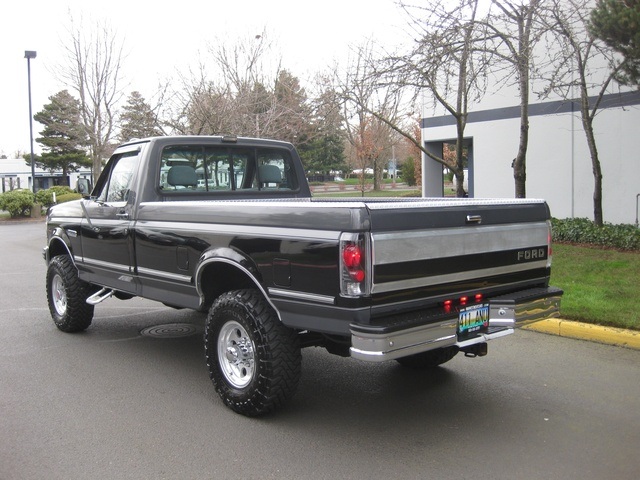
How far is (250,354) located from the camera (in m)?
4.79

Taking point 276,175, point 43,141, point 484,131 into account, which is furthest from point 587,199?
point 43,141

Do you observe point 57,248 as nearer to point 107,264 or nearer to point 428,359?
point 107,264

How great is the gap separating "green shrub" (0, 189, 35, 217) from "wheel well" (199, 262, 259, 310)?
27084mm

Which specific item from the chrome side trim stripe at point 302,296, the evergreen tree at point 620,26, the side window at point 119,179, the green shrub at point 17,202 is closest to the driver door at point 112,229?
the side window at point 119,179

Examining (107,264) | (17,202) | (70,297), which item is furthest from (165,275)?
(17,202)

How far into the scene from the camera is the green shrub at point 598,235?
10906 millimetres

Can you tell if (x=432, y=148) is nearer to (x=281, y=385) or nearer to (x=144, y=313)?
(x=144, y=313)

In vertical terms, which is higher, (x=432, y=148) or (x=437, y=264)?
(x=432, y=148)

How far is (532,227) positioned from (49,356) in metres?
4.85

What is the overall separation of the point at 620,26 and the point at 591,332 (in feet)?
17.5

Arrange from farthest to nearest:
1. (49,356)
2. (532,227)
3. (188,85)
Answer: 1. (188,85)
2. (49,356)
3. (532,227)

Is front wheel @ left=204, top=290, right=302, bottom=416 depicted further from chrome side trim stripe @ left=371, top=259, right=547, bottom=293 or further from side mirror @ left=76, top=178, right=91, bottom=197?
side mirror @ left=76, top=178, right=91, bottom=197

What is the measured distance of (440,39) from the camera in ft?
34.6

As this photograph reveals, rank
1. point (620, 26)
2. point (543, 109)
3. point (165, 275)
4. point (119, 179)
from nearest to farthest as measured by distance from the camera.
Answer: point (165, 275) < point (119, 179) < point (620, 26) < point (543, 109)
